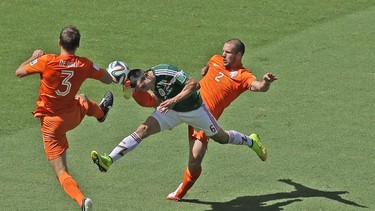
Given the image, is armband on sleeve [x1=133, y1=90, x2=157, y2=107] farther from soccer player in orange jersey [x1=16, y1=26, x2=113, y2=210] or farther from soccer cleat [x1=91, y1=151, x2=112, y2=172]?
soccer cleat [x1=91, y1=151, x2=112, y2=172]

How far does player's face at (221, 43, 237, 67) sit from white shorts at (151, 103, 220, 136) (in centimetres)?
100

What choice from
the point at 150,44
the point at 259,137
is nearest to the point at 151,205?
the point at 259,137

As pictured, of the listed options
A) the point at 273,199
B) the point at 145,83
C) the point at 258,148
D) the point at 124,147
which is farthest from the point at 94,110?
the point at 273,199

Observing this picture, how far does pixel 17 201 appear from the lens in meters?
13.2

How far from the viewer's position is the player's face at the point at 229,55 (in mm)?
13641

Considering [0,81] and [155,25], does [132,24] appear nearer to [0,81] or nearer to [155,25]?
[155,25]

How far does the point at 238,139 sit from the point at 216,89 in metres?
0.82

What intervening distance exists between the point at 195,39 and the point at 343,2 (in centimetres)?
458

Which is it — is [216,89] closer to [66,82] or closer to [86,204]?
[66,82]

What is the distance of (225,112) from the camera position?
659 inches

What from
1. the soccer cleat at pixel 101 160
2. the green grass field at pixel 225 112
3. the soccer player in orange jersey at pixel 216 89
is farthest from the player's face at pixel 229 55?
the soccer cleat at pixel 101 160

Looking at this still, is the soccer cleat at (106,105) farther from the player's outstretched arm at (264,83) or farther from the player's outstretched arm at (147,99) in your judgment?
the player's outstretched arm at (264,83)

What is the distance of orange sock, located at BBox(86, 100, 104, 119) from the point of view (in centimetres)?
1366

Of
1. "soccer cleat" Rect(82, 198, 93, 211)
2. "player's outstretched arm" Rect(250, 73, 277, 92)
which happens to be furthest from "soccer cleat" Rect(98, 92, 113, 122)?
"soccer cleat" Rect(82, 198, 93, 211)
